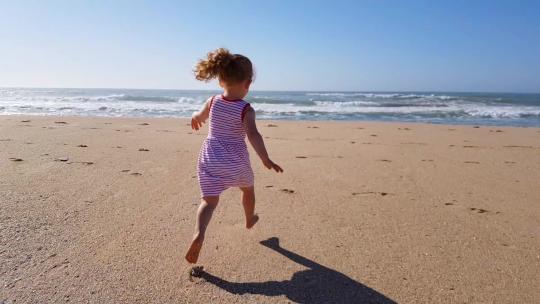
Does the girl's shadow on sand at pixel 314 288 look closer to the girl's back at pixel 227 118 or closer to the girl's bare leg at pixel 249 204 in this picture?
the girl's bare leg at pixel 249 204

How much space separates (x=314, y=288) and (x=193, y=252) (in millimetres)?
639

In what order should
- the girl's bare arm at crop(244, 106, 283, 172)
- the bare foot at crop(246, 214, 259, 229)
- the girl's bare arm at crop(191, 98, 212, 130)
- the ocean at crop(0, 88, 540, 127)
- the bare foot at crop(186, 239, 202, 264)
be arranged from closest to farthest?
1. the bare foot at crop(186, 239, 202, 264)
2. the girl's bare arm at crop(244, 106, 283, 172)
3. the girl's bare arm at crop(191, 98, 212, 130)
4. the bare foot at crop(246, 214, 259, 229)
5. the ocean at crop(0, 88, 540, 127)

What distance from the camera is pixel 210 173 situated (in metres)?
2.29

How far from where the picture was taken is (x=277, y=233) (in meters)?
2.64

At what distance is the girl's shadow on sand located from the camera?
74.0 inches

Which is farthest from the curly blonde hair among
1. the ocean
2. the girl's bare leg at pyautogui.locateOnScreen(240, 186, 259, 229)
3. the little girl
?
the ocean

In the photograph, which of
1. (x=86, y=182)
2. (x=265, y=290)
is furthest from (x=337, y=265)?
(x=86, y=182)

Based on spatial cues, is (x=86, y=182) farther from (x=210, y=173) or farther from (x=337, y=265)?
(x=337, y=265)

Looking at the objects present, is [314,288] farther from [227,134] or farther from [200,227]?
[227,134]

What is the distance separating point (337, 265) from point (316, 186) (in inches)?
63.3

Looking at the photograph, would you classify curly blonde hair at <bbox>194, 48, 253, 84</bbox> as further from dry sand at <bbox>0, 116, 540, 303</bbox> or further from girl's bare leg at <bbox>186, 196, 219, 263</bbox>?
dry sand at <bbox>0, 116, 540, 303</bbox>

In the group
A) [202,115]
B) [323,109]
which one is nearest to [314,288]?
[202,115]

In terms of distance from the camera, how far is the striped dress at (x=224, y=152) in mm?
2279

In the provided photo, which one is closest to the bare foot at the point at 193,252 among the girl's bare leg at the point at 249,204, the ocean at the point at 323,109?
the girl's bare leg at the point at 249,204
